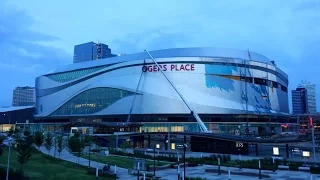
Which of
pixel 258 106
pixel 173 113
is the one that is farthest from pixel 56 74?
pixel 258 106

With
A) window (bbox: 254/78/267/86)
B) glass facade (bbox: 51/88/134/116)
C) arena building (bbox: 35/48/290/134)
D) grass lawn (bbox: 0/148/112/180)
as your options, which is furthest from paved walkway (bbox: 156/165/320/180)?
window (bbox: 254/78/267/86)

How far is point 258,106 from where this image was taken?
11831cm

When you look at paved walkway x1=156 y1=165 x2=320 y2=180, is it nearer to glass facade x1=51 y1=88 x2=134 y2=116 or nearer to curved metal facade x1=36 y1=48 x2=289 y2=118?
curved metal facade x1=36 y1=48 x2=289 y2=118

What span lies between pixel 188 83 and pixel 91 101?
42.5m

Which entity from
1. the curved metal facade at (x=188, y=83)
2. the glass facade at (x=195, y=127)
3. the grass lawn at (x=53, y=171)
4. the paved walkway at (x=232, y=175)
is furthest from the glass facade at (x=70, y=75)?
the paved walkway at (x=232, y=175)

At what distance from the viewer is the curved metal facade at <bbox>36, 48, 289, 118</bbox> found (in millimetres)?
111500

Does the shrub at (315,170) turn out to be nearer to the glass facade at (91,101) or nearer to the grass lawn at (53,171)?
the grass lawn at (53,171)

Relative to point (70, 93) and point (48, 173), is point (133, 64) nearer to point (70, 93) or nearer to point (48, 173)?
point (70, 93)

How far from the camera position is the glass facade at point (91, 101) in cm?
12244

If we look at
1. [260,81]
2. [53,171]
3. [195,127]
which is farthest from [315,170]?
[260,81]

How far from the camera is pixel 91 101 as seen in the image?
130 meters

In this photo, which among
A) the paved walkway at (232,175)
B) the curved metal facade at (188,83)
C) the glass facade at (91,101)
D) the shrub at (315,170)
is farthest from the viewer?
the glass facade at (91,101)

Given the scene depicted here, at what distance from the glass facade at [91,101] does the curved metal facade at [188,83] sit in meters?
0.38

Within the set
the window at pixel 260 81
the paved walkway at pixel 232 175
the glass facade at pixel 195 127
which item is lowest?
the paved walkway at pixel 232 175
